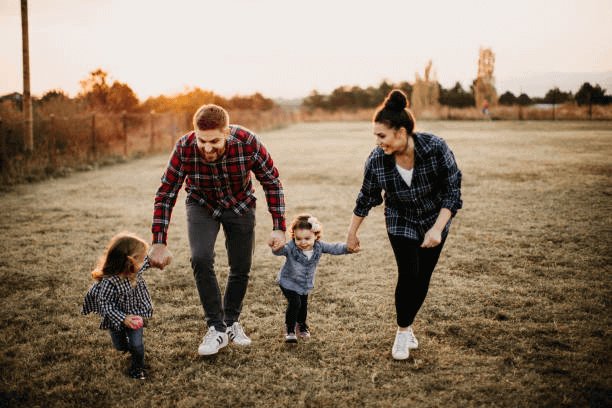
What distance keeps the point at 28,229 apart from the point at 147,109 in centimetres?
2087

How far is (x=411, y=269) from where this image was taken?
10.7 ft

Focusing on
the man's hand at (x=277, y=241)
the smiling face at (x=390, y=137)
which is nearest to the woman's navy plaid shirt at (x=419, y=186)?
the smiling face at (x=390, y=137)

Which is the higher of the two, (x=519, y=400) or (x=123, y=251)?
(x=123, y=251)

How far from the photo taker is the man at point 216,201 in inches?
125

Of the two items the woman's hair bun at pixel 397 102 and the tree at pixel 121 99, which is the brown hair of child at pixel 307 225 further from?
the tree at pixel 121 99

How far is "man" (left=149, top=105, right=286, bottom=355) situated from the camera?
10.4ft

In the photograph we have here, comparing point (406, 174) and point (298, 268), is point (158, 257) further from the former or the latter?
point (406, 174)

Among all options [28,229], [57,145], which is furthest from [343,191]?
[57,145]

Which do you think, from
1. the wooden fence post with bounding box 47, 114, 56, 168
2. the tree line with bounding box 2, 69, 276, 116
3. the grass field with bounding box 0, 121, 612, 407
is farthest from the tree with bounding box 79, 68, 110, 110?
the grass field with bounding box 0, 121, 612, 407

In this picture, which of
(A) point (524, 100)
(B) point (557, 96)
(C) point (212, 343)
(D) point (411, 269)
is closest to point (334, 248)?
(D) point (411, 269)

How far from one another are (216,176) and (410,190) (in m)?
1.30

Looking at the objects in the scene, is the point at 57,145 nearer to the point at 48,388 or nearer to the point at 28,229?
the point at 28,229

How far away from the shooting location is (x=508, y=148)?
18.9 m

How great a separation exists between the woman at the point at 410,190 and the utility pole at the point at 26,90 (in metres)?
13.4
